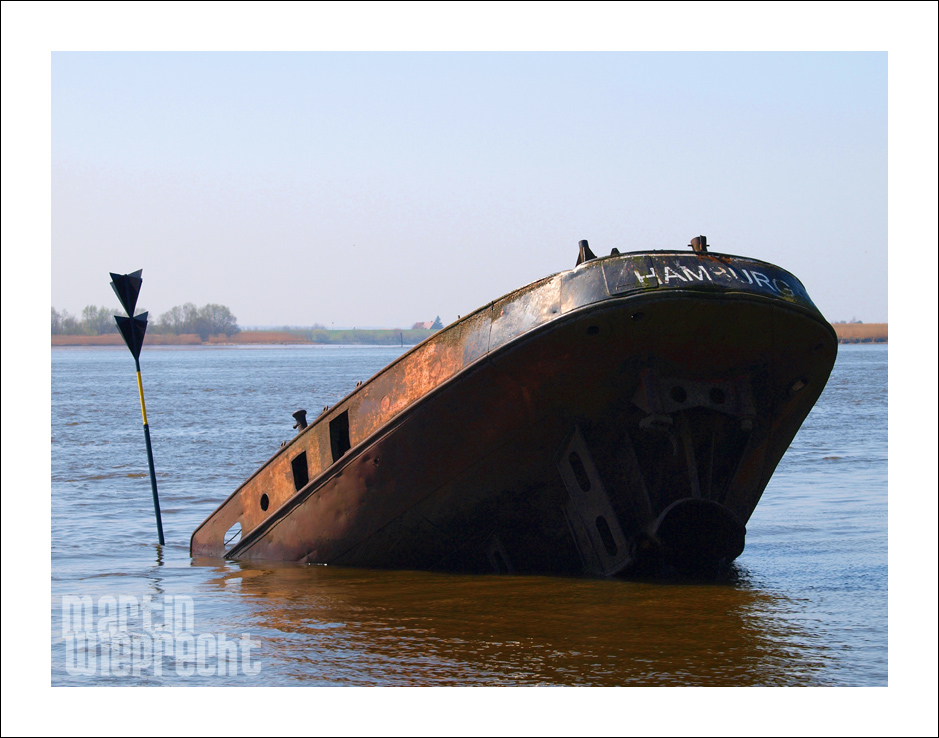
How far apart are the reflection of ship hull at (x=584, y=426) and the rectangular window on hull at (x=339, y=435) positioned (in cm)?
2

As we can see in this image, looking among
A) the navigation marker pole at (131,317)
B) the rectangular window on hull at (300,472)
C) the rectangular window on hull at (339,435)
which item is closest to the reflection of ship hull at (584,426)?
the rectangular window on hull at (339,435)

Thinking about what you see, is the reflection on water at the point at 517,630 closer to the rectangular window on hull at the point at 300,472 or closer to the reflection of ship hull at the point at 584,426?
the reflection of ship hull at the point at 584,426

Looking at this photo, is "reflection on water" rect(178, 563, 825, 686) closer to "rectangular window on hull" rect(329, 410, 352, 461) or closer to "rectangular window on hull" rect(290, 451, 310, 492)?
"rectangular window on hull" rect(290, 451, 310, 492)

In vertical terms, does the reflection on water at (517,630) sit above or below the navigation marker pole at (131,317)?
below

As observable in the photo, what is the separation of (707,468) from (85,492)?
1076 centimetres

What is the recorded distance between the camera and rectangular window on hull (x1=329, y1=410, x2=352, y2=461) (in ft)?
28.8

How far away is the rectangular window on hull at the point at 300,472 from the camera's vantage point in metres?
9.20

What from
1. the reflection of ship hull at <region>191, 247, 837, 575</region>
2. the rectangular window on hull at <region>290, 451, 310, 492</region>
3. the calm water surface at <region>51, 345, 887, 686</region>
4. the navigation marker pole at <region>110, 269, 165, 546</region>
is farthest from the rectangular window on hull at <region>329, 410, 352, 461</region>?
the navigation marker pole at <region>110, 269, 165, 546</region>

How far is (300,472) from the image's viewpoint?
926 cm

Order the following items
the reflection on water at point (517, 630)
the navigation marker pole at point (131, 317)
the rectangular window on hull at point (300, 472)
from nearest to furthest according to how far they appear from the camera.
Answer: the reflection on water at point (517, 630)
the rectangular window on hull at point (300, 472)
the navigation marker pole at point (131, 317)

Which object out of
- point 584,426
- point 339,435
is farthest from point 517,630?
point 339,435

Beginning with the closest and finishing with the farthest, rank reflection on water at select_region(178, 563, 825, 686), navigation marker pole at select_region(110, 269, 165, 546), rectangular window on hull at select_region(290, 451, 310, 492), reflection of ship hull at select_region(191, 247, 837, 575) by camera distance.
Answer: reflection on water at select_region(178, 563, 825, 686) → reflection of ship hull at select_region(191, 247, 837, 575) → rectangular window on hull at select_region(290, 451, 310, 492) → navigation marker pole at select_region(110, 269, 165, 546)

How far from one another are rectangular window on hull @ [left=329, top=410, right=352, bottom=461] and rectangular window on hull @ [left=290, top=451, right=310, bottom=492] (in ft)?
1.67

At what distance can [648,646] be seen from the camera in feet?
20.3
